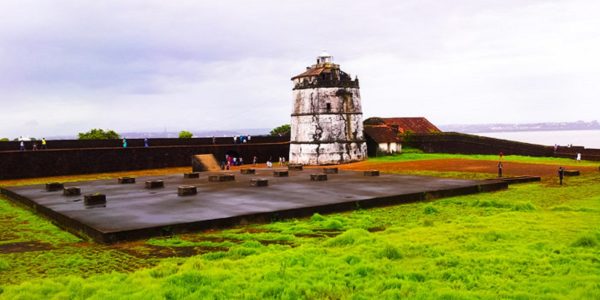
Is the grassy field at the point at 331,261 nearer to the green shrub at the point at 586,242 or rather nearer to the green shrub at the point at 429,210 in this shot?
the green shrub at the point at 586,242

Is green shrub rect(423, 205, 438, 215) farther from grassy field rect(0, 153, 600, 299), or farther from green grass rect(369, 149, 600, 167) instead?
green grass rect(369, 149, 600, 167)

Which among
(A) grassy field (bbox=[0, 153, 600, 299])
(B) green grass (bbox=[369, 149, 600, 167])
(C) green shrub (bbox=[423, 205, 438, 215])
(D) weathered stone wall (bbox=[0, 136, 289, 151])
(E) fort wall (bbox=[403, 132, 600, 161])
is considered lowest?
(A) grassy field (bbox=[0, 153, 600, 299])

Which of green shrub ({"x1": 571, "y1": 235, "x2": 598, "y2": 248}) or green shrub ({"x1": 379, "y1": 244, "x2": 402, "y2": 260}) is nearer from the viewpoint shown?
green shrub ({"x1": 379, "y1": 244, "x2": 402, "y2": 260})

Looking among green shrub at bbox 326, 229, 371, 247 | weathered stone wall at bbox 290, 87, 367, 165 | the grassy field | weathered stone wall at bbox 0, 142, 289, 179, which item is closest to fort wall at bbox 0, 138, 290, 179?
weathered stone wall at bbox 0, 142, 289, 179

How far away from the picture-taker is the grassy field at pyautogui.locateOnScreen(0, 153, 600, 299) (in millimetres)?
6254

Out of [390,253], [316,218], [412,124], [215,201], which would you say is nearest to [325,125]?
[412,124]

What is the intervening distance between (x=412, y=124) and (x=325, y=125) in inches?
604

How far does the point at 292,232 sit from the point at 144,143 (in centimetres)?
2735

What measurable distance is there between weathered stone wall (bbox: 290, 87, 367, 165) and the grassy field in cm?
2297

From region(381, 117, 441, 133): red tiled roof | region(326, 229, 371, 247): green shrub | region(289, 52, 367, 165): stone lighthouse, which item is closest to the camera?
region(326, 229, 371, 247): green shrub

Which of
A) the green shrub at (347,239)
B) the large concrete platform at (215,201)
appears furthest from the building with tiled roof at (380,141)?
the green shrub at (347,239)

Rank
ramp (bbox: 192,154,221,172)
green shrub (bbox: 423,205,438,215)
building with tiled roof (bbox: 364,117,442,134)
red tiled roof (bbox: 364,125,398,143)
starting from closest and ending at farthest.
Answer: green shrub (bbox: 423,205,438,215) → ramp (bbox: 192,154,221,172) → red tiled roof (bbox: 364,125,398,143) → building with tiled roof (bbox: 364,117,442,134)

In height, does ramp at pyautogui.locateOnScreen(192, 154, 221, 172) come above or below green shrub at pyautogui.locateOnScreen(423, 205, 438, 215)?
above

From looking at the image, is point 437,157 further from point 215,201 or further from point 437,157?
point 215,201
